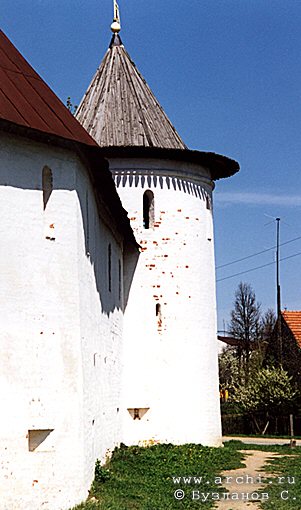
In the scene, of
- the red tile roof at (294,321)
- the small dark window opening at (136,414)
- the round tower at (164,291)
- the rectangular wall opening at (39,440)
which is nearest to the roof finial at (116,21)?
the round tower at (164,291)

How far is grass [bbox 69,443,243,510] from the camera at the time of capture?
12.8 metres

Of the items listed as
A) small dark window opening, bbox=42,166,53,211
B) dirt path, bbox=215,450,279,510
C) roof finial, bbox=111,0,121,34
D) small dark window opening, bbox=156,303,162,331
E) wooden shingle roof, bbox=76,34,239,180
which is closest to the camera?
small dark window opening, bbox=42,166,53,211

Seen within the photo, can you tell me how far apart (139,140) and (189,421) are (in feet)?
25.1

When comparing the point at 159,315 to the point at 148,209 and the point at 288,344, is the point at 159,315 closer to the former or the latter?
the point at 148,209

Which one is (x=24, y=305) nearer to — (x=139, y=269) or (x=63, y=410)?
(x=63, y=410)

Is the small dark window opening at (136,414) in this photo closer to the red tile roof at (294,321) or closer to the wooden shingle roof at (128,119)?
the wooden shingle roof at (128,119)

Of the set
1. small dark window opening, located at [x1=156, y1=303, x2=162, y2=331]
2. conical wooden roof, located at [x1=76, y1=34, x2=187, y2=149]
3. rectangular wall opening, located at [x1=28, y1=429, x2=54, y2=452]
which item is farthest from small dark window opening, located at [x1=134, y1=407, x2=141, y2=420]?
rectangular wall opening, located at [x1=28, y1=429, x2=54, y2=452]

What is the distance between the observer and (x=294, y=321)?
40125 millimetres

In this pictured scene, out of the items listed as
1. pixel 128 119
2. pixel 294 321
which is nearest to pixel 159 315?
pixel 128 119

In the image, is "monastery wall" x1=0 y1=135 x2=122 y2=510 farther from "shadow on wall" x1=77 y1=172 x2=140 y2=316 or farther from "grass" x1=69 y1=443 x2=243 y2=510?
"shadow on wall" x1=77 y1=172 x2=140 y2=316

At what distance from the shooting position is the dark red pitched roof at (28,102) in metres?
11.2

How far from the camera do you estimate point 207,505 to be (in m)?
13.4

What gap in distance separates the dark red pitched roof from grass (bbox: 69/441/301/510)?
5.38 m

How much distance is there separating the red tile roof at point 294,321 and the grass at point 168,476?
16427mm
